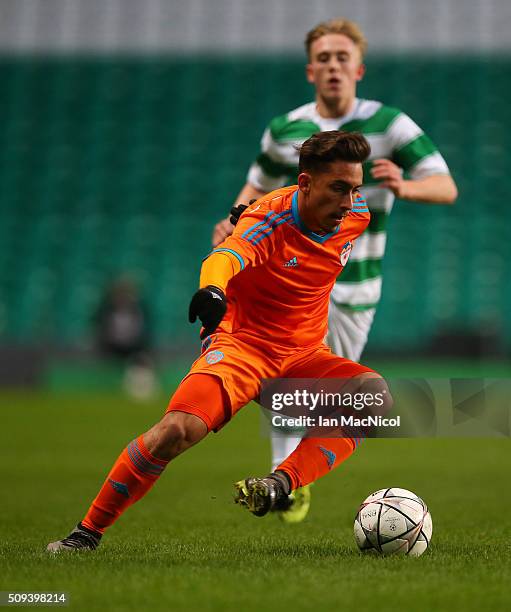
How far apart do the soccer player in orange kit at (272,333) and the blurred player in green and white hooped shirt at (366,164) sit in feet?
3.36

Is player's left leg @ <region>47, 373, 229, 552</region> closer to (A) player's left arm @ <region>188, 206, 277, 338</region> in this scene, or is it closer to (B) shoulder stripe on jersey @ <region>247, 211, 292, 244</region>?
(A) player's left arm @ <region>188, 206, 277, 338</region>

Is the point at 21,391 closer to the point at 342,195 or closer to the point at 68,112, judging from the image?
the point at 68,112

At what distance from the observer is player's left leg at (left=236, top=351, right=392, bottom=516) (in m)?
4.16

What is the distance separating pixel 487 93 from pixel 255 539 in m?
14.8

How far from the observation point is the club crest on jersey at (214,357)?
420 centimetres

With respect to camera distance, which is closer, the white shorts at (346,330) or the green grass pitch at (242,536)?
the green grass pitch at (242,536)

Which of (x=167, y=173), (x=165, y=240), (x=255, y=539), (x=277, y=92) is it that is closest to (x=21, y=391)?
(x=165, y=240)

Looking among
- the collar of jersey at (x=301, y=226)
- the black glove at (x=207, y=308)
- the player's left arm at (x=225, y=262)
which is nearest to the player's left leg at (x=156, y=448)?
the player's left arm at (x=225, y=262)

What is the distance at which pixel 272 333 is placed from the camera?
434 centimetres

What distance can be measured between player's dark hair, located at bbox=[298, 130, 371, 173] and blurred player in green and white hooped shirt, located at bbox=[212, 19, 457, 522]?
1.27 metres

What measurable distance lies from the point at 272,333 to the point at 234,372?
26 cm

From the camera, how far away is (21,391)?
1538 cm

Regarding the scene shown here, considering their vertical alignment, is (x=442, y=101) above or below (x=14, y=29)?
below

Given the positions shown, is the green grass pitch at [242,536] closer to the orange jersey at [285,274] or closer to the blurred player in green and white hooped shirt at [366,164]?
the blurred player in green and white hooped shirt at [366,164]
